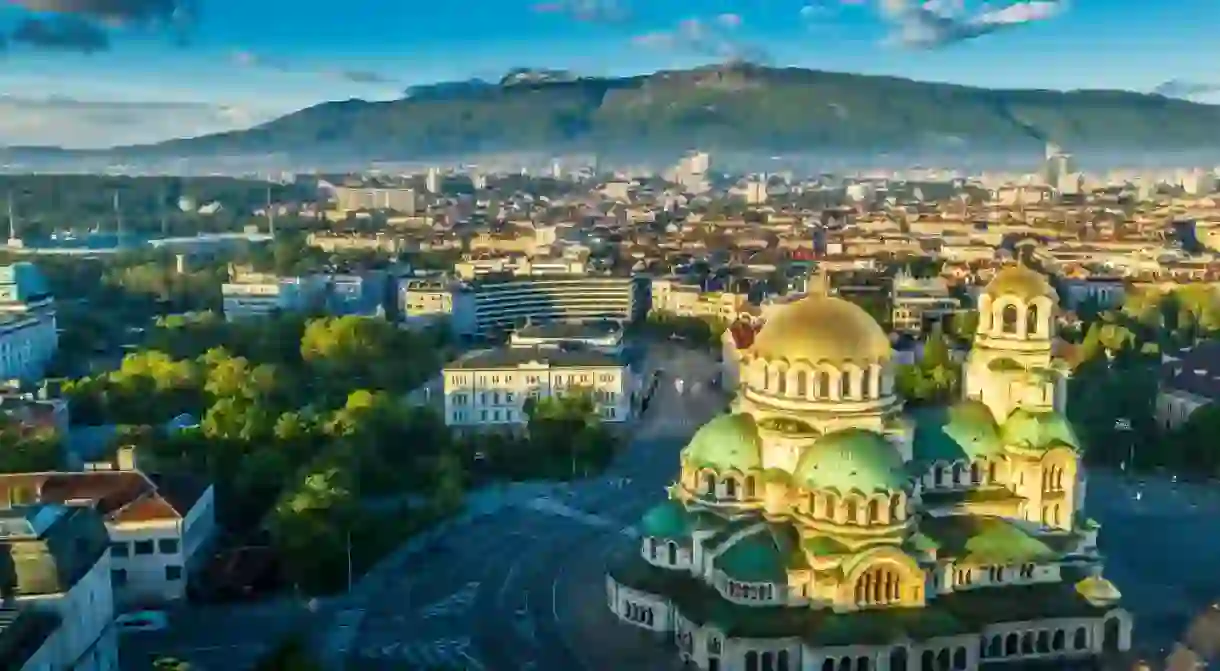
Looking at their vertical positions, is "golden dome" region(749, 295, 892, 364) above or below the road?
above

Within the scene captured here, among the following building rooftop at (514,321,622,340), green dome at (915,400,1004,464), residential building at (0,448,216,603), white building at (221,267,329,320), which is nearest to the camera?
green dome at (915,400,1004,464)

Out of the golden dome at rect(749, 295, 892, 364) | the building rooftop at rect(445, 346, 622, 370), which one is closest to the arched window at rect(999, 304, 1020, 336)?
the golden dome at rect(749, 295, 892, 364)

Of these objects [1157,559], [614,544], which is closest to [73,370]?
[614,544]

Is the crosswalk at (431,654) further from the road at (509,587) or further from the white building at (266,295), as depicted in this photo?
the white building at (266,295)

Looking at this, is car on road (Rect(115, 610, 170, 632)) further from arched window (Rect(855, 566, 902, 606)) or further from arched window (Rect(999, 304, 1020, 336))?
arched window (Rect(999, 304, 1020, 336))

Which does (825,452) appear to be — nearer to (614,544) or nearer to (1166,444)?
(614,544)

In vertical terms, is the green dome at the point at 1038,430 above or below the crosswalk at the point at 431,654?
above

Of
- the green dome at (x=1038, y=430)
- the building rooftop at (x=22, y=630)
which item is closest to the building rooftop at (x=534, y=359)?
the green dome at (x=1038, y=430)
